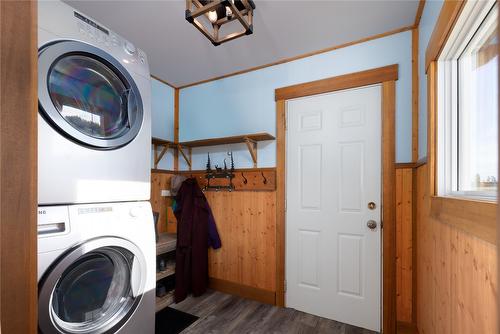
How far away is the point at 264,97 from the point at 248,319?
2.05m

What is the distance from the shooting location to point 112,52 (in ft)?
3.87

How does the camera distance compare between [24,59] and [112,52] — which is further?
[112,52]

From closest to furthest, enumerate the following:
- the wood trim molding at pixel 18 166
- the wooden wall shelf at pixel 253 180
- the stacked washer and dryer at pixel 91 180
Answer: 1. the wood trim molding at pixel 18 166
2. the stacked washer and dryer at pixel 91 180
3. the wooden wall shelf at pixel 253 180

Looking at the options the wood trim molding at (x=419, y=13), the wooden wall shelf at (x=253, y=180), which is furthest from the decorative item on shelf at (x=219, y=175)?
the wood trim molding at (x=419, y=13)

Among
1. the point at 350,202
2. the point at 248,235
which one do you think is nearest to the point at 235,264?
the point at 248,235

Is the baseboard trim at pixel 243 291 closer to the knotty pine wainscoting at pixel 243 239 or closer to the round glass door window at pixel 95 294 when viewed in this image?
the knotty pine wainscoting at pixel 243 239

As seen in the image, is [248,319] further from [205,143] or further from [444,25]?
[444,25]

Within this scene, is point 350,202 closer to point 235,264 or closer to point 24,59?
point 235,264

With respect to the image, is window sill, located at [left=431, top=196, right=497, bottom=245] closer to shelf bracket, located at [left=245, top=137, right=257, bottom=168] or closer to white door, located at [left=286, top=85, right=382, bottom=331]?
white door, located at [left=286, top=85, right=382, bottom=331]

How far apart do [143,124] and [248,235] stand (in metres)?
1.56

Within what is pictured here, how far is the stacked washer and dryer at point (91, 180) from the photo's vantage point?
921mm

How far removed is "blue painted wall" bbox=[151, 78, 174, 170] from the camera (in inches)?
103

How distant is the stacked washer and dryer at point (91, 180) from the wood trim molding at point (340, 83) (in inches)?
52.9

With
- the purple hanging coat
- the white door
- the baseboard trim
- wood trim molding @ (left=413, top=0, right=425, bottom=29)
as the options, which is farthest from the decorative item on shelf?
wood trim molding @ (left=413, top=0, right=425, bottom=29)
